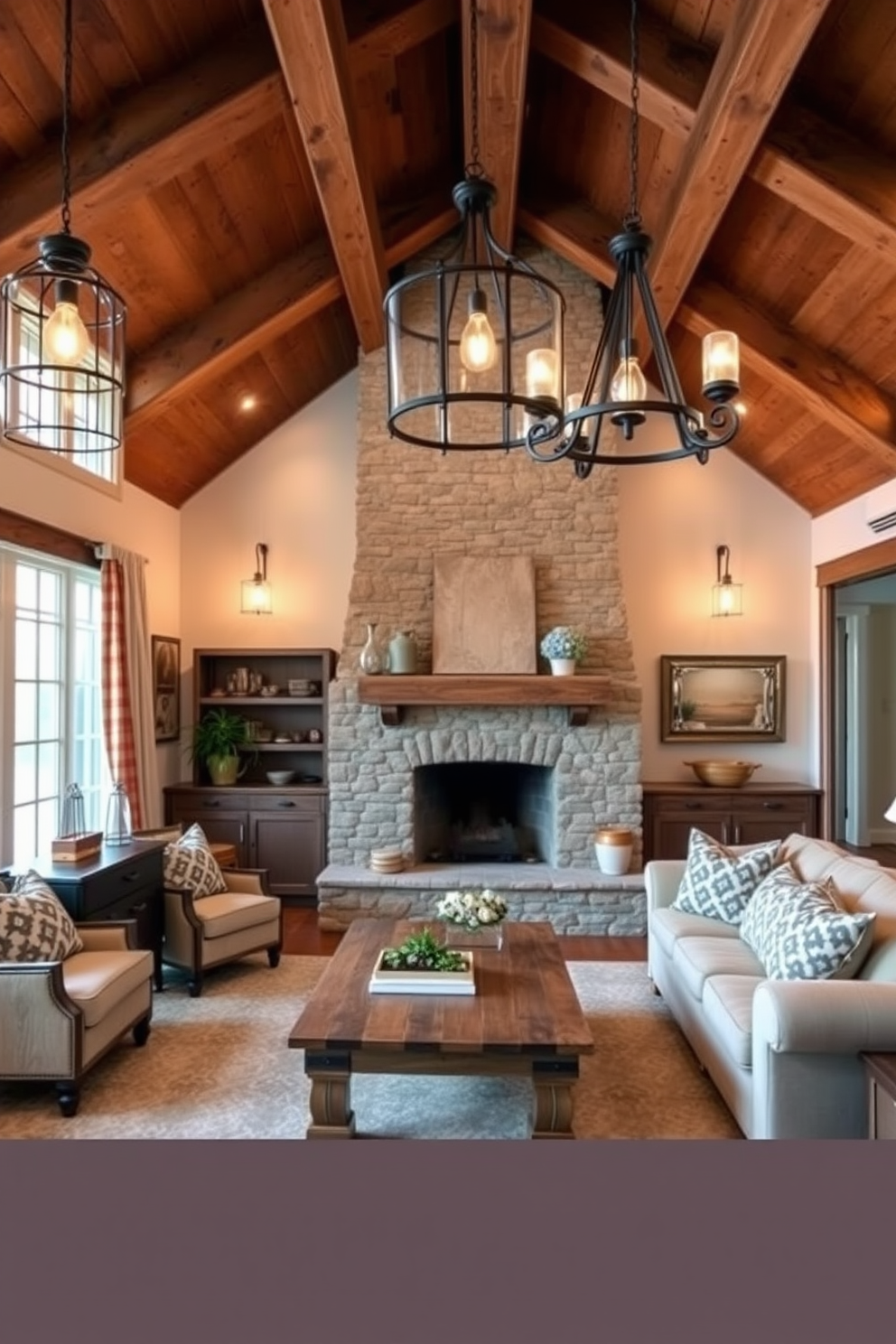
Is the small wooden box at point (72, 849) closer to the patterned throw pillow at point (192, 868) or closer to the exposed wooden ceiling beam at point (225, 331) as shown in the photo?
the patterned throw pillow at point (192, 868)

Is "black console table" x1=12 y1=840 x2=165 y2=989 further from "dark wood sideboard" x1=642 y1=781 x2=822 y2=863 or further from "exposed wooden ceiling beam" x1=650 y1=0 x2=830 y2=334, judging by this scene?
"exposed wooden ceiling beam" x1=650 y1=0 x2=830 y2=334

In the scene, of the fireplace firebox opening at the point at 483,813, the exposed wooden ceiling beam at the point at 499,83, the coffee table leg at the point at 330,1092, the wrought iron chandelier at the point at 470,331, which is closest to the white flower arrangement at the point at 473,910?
the coffee table leg at the point at 330,1092

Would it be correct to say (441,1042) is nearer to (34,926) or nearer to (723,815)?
(34,926)

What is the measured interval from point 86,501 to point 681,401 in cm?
380

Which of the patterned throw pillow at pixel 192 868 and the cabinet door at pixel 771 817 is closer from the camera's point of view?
the patterned throw pillow at pixel 192 868

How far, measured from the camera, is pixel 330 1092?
260 centimetres

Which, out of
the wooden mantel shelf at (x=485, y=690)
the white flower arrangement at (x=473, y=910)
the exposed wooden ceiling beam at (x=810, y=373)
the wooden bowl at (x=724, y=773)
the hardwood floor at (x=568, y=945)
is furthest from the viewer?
the wooden bowl at (x=724, y=773)

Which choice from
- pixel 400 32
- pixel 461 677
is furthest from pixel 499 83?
pixel 461 677

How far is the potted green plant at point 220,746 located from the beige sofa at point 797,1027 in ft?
12.0

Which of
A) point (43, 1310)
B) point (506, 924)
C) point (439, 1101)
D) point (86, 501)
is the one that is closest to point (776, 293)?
point (506, 924)

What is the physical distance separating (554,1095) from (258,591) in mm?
4576

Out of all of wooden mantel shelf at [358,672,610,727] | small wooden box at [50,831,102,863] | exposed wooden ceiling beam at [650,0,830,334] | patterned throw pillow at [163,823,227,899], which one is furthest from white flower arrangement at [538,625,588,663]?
small wooden box at [50,831,102,863]

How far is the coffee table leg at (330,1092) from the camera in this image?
8.51 ft

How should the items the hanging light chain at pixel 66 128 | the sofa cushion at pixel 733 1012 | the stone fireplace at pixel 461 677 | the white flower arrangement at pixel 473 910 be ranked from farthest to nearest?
the stone fireplace at pixel 461 677 < the white flower arrangement at pixel 473 910 < the sofa cushion at pixel 733 1012 < the hanging light chain at pixel 66 128
